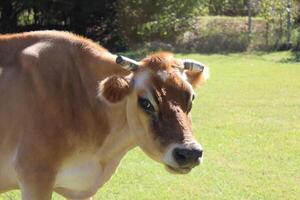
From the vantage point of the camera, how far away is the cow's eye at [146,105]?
4.12m

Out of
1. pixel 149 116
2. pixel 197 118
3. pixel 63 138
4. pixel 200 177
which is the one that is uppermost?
pixel 149 116

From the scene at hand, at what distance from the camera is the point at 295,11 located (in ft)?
99.6

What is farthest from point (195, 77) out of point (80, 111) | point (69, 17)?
point (69, 17)

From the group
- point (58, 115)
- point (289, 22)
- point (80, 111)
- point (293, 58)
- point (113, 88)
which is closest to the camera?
point (113, 88)

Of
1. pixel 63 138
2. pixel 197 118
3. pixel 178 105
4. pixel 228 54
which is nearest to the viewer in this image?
pixel 178 105

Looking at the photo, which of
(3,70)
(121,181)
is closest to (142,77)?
(3,70)

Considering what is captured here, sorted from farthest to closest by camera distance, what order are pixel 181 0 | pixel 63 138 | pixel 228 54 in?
pixel 181 0 → pixel 228 54 → pixel 63 138

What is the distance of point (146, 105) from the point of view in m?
4.16

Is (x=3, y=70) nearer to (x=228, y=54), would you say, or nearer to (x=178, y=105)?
(x=178, y=105)

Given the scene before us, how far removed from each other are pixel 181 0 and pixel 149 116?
25.1 meters

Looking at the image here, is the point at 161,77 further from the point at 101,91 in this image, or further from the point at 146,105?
the point at 101,91

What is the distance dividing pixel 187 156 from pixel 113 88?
759 mm

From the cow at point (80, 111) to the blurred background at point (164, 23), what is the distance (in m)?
21.9

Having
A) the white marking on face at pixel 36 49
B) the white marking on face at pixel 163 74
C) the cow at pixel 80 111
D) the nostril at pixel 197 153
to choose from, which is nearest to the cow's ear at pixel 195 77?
the cow at pixel 80 111
